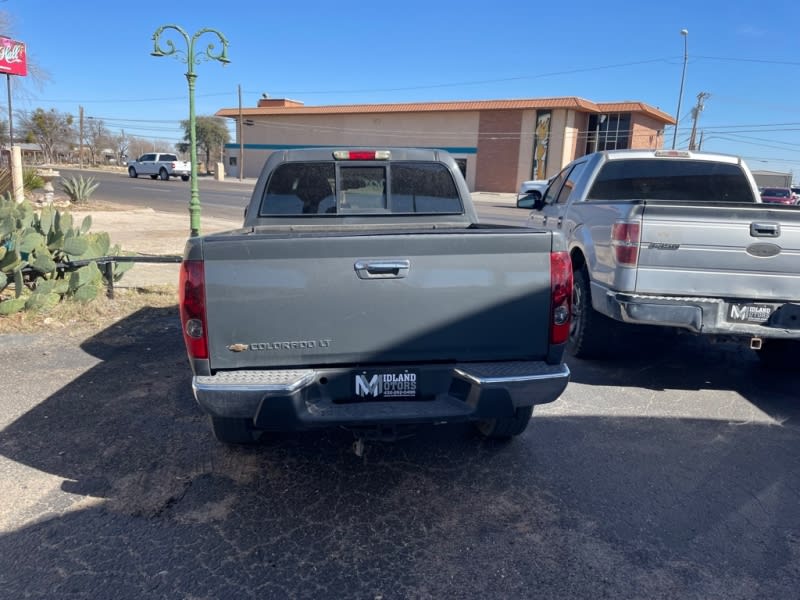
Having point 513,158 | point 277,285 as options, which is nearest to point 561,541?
point 277,285

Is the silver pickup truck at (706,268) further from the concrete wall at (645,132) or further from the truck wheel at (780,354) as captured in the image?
the concrete wall at (645,132)

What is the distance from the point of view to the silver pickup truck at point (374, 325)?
3.12 m

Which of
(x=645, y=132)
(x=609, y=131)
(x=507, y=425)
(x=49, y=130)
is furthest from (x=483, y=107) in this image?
(x=49, y=130)

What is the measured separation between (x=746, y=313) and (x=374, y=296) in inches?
130

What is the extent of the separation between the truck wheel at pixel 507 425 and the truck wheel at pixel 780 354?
11.2 feet

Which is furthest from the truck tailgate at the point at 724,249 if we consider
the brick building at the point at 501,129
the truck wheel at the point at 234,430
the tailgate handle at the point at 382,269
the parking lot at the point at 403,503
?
the brick building at the point at 501,129

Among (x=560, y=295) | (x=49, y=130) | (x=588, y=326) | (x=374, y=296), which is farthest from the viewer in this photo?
(x=49, y=130)

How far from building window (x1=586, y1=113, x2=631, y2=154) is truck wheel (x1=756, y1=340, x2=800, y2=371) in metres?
45.3

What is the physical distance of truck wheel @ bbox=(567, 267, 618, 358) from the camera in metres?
5.96

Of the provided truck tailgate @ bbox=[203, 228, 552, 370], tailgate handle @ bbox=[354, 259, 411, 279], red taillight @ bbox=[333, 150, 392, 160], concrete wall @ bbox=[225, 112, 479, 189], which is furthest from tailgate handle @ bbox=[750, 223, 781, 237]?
concrete wall @ bbox=[225, 112, 479, 189]

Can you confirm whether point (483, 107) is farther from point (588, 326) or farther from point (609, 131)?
point (588, 326)

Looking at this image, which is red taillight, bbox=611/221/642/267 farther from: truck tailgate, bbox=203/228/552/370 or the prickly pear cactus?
the prickly pear cactus

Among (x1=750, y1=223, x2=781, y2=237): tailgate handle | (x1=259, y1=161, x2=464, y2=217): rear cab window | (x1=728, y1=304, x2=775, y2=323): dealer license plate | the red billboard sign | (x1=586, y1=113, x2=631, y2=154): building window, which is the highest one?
(x1=586, y1=113, x2=631, y2=154): building window

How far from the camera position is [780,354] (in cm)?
610
